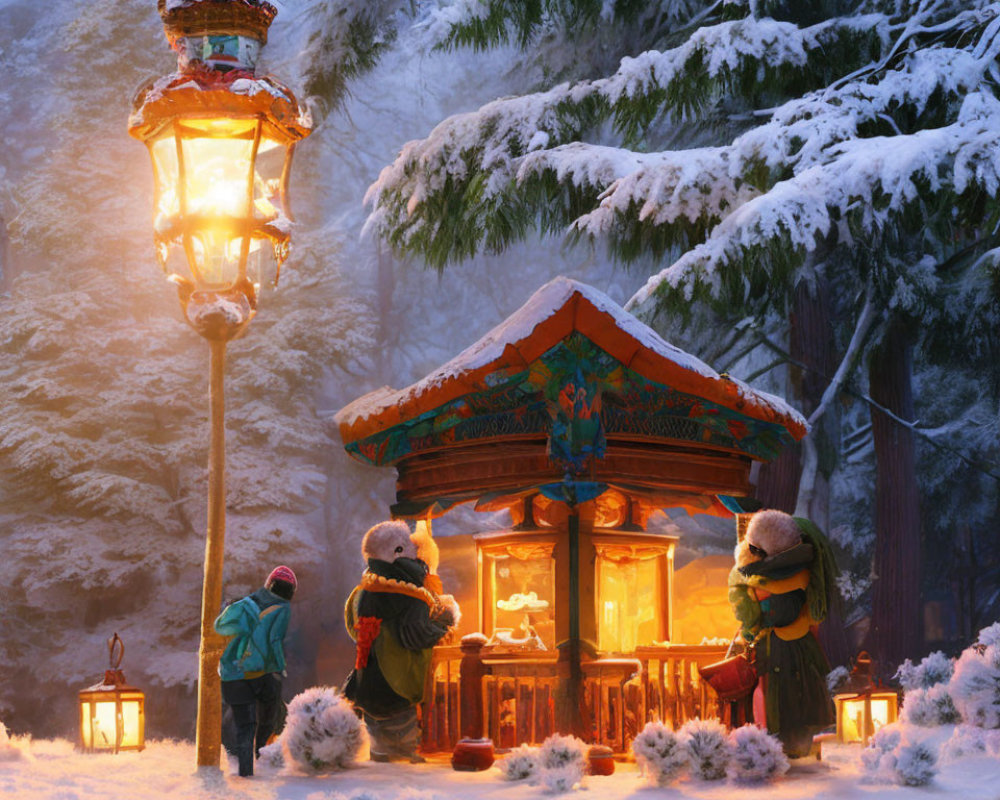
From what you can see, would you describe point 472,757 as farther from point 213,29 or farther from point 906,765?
point 213,29

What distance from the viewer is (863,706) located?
10258 millimetres

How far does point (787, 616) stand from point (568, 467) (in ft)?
5.72

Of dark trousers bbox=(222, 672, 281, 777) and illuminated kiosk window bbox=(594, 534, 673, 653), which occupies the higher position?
illuminated kiosk window bbox=(594, 534, 673, 653)

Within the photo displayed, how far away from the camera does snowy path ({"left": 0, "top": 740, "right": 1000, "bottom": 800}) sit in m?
6.88

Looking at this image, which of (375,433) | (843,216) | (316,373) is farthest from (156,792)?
(316,373)

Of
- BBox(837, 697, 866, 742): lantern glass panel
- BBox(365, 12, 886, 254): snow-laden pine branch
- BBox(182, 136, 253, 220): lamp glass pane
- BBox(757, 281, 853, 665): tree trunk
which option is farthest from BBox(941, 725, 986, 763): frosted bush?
BBox(365, 12, 886, 254): snow-laden pine branch

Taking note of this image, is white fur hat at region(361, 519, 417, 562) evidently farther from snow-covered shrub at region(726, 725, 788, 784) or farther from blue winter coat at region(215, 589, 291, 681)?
snow-covered shrub at region(726, 725, 788, 784)

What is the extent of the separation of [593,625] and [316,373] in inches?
618

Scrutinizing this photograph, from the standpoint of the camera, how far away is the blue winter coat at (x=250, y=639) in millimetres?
8164

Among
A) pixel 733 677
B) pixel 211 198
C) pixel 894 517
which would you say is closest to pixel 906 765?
pixel 733 677

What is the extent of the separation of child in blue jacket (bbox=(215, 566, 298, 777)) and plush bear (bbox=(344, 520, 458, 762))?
835 mm

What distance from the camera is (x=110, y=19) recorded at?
91.4 feet

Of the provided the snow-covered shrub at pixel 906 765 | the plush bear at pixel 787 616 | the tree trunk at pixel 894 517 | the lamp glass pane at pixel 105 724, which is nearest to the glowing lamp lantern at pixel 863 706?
the plush bear at pixel 787 616

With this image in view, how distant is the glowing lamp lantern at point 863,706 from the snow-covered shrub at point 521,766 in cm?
335
